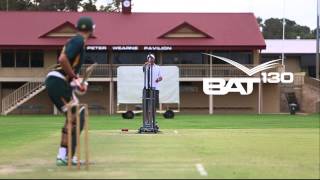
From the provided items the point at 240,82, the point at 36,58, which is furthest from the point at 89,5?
the point at 240,82

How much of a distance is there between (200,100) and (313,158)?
4390 centimetres

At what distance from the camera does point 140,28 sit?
5628cm

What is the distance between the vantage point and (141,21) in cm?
5738

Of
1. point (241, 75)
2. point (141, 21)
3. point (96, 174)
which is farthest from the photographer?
point (141, 21)

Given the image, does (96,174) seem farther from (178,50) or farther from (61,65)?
(178,50)

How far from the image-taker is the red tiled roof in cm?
5400

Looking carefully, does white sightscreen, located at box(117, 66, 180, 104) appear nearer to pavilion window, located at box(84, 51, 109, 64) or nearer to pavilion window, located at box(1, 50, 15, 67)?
pavilion window, located at box(84, 51, 109, 64)

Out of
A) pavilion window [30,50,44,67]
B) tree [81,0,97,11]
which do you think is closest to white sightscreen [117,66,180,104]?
pavilion window [30,50,44,67]

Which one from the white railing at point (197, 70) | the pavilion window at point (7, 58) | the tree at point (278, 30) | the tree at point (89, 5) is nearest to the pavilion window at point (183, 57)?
the white railing at point (197, 70)

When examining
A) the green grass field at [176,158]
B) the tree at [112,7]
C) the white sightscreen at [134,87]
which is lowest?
the green grass field at [176,158]

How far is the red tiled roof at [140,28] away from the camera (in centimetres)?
5400

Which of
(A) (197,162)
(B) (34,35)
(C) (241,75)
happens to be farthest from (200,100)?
(A) (197,162)

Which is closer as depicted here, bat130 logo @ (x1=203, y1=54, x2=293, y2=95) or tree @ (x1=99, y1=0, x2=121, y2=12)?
bat130 logo @ (x1=203, y1=54, x2=293, y2=95)

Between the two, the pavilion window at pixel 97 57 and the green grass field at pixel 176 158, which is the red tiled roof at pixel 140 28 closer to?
the pavilion window at pixel 97 57
